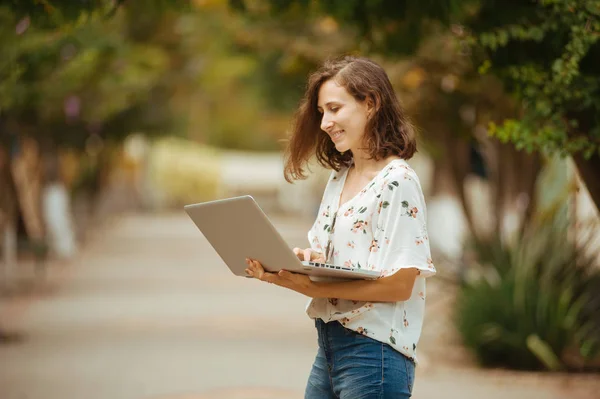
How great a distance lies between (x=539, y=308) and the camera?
10352 mm

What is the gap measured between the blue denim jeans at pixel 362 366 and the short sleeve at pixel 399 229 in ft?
0.86

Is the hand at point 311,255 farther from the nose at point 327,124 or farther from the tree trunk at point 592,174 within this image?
the tree trunk at point 592,174

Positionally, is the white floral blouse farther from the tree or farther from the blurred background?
the tree

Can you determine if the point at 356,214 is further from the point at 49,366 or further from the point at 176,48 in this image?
the point at 176,48

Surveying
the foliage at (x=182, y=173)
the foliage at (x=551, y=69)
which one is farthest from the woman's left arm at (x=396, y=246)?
the foliage at (x=182, y=173)

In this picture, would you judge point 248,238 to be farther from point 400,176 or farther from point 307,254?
point 400,176

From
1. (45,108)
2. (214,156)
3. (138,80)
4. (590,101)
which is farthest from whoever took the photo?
(214,156)

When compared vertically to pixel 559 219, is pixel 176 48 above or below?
above

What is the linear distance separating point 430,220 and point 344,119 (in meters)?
17.8

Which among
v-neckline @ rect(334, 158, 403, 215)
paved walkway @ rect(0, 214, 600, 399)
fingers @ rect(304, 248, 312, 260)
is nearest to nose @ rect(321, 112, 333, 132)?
v-neckline @ rect(334, 158, 403, 215)

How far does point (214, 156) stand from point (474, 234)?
47.7 m

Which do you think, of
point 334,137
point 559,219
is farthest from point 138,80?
point 334,137

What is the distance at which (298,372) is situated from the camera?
33.5ft

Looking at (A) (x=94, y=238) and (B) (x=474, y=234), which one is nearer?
(B) (x=474, y=234)
